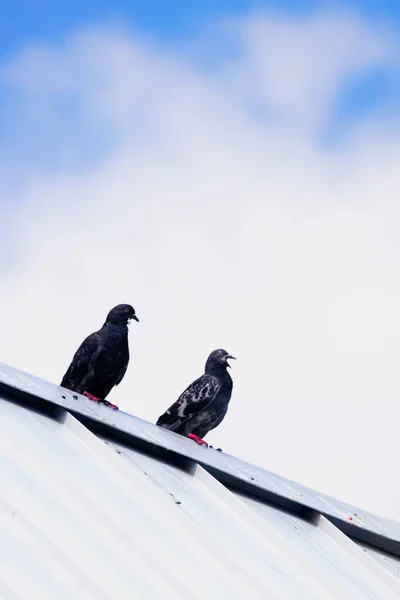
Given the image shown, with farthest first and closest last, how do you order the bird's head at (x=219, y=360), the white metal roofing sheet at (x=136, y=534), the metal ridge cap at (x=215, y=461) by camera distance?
1. the bird's head at (x=219, y=360)
2. the metal ridge cap at (x=215, y=461)
3. the white metal roofing sheet at (x=136, y=534)

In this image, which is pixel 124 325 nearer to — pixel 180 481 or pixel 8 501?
pixel 180 481

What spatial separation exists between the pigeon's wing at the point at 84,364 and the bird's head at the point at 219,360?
1487 millimetres

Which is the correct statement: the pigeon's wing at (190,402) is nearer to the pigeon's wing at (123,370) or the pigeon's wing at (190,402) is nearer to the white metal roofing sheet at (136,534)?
the pigeon's wing at (123,370)

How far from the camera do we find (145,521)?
6012 millimetres

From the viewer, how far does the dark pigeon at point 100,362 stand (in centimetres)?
1295

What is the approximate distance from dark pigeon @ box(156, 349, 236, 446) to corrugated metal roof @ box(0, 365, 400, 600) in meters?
4.26

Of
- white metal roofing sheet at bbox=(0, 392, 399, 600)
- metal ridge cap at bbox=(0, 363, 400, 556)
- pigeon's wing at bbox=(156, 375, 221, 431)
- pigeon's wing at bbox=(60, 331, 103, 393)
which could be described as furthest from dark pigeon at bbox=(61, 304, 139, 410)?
white metal roofing sheet at bbox=(0, 392, 399, 600)

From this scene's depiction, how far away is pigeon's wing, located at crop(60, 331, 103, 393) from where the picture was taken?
12.9 metres

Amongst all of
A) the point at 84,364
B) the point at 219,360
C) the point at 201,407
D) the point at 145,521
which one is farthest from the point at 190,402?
the point at 145,521

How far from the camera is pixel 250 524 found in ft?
23.2

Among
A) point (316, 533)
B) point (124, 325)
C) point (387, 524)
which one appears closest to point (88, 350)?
point (124, 325)

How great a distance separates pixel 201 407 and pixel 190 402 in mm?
141

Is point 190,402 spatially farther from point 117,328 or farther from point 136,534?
point 136,534

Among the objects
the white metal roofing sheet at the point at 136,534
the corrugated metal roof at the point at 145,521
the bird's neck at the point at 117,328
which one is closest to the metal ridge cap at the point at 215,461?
the corrugated metal roof at the point at 145,521
